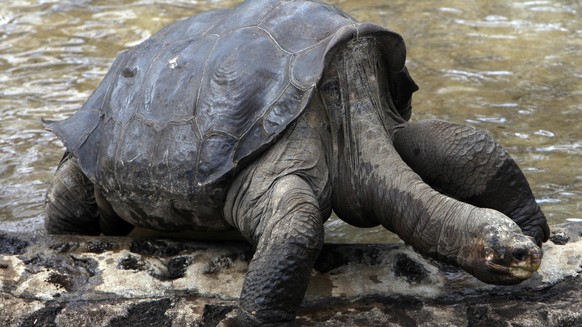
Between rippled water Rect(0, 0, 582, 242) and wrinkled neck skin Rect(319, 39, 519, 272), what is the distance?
105 cm

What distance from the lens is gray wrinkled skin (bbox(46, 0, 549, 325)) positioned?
3.90 metres

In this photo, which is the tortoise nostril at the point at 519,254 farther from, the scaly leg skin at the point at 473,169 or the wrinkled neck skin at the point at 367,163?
the scaly leg skin at the point at 473,169

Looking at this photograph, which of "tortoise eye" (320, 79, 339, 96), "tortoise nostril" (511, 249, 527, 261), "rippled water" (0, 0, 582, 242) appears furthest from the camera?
"rippled water" (0, 0, 582, 242)

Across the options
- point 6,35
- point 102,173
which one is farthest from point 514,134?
point 6,35

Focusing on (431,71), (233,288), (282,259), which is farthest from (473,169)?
(431,71)

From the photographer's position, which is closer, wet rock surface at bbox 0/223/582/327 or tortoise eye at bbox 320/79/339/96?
wet rock surface at bbox 0/223/582/327

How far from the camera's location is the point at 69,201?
17.4 feet

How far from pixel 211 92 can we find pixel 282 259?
1.02m

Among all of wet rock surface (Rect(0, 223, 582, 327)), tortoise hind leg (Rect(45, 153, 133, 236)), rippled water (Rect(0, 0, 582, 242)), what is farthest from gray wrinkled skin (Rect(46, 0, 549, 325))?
rippled water (Rect(0, 0, 582, 242))

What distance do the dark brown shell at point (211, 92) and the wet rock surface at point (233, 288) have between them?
43 cm

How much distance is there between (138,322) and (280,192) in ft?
2.73

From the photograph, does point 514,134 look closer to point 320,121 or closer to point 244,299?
point 320,121

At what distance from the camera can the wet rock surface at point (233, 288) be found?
4.01m

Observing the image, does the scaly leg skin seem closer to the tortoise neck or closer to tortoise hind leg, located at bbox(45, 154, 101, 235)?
the tortoise neck
